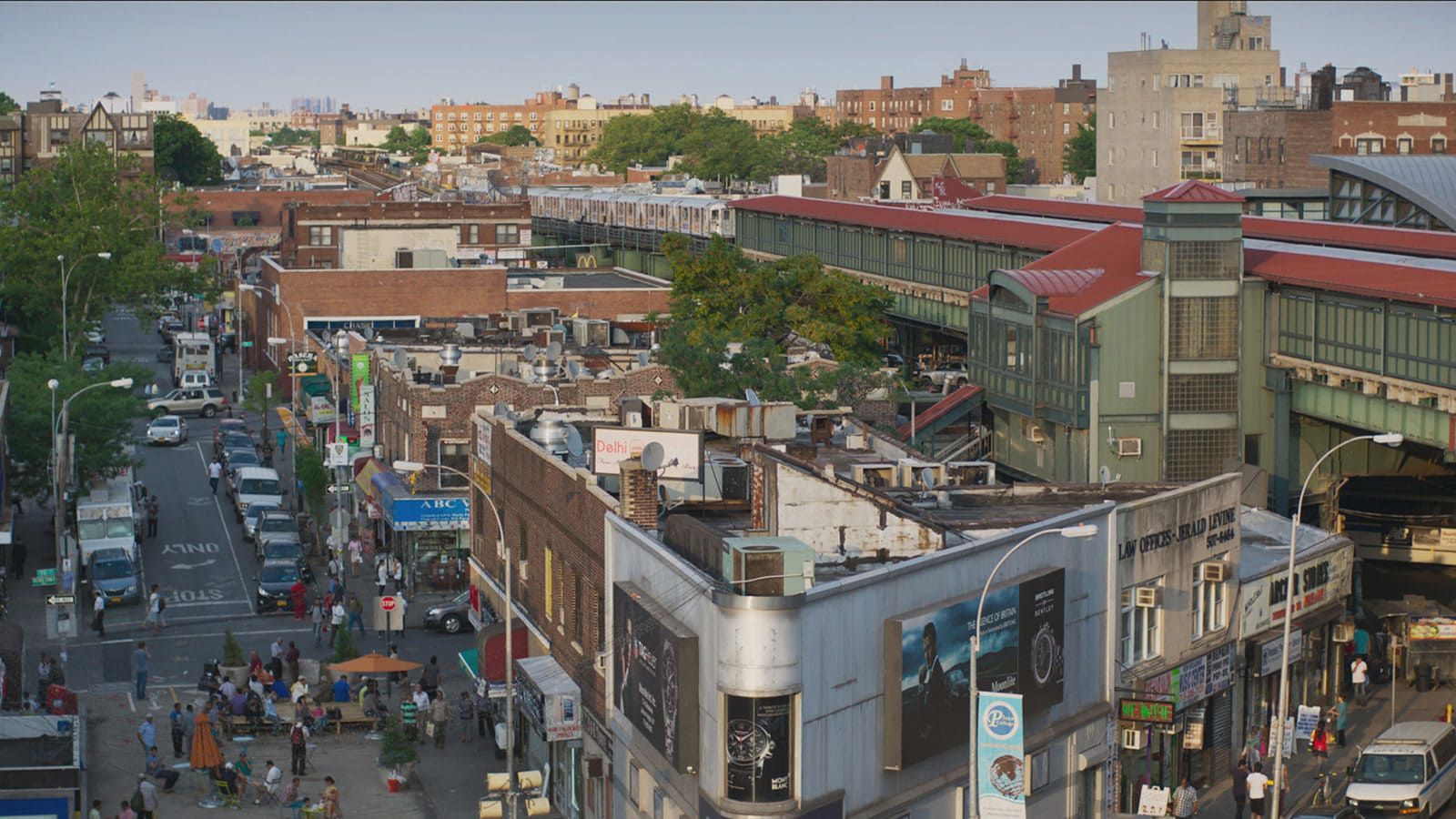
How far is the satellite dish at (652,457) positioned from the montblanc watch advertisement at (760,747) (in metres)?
7.38

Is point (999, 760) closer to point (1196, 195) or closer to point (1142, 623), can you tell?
point (1142, 623)

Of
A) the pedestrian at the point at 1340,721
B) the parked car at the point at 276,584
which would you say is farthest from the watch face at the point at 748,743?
the parked car at the point at 276,584

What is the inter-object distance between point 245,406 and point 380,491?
31.4 meters

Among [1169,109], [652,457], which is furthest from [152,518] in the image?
[1169,109]

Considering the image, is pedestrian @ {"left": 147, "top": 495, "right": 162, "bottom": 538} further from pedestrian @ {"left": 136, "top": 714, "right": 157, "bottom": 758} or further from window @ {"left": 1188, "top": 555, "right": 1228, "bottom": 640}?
window @ {"left": 1188, "top": 555, "right": 1228, "bottom": 640}

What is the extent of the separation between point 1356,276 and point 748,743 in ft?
94.9

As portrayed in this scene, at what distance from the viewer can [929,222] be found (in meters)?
88.1

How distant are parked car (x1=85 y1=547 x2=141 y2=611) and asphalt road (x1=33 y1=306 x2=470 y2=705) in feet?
1.30

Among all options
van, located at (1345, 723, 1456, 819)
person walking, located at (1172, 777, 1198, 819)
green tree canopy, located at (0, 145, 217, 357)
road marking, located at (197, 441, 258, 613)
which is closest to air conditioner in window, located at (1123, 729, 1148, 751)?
person walking, located at (1172, 777, 1198, 819)

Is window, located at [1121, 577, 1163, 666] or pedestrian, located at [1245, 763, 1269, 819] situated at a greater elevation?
window, located at [1121, 577, 1163, 666]

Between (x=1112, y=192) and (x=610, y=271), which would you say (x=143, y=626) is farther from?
(x=1112, y=192)

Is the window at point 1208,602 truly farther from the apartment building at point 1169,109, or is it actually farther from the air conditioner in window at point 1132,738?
the apartment building at point 1169,109

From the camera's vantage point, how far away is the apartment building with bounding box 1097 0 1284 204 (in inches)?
5728

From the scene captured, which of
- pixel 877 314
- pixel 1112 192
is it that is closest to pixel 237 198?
pixel 1112 192
